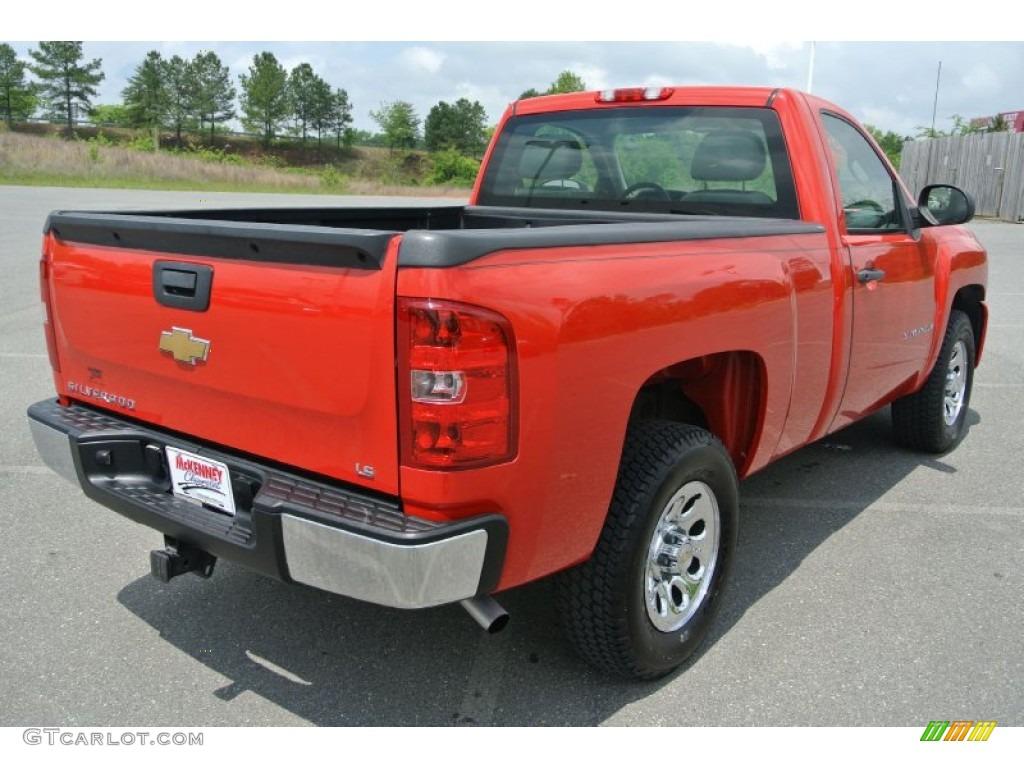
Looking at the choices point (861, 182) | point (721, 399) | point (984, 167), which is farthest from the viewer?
point (984, 167)

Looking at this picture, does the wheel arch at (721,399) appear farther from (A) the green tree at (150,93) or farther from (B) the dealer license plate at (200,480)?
(A) the green tree at (150,93)

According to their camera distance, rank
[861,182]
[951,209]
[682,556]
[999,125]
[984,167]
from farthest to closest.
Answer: [999,125] → [984,167] → [951,209] → [861,182] → [682,556]

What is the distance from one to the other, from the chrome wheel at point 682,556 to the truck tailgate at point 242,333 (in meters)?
1.02

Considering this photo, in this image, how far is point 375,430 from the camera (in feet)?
6.87

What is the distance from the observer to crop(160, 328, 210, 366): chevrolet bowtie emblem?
241cm

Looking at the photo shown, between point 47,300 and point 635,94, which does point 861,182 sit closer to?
point 635,94

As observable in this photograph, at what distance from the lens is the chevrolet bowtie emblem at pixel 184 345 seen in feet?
7.92

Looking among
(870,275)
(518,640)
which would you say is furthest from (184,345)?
(870,275)

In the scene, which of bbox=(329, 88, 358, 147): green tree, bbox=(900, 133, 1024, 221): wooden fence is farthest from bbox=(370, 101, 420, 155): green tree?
bbox=(900, 133, 1024, 221): wooden fence

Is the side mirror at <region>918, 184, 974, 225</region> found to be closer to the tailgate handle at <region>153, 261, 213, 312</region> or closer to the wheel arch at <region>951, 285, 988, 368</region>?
the wheel arch at <region>951, 285, 988, 368</region>

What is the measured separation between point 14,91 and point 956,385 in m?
94.4

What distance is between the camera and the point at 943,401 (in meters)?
4.84
